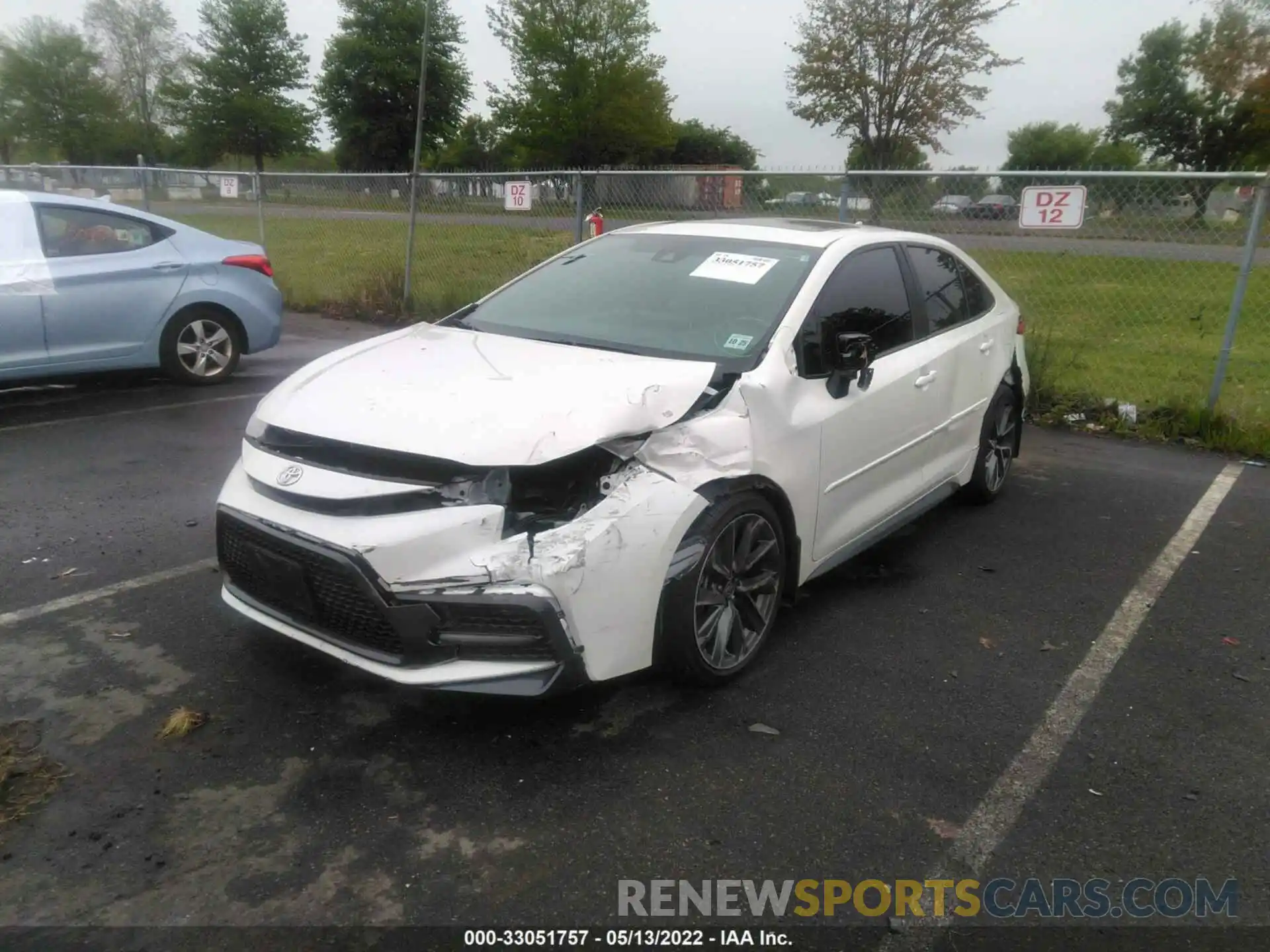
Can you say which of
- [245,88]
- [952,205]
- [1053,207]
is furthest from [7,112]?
[1053,207]

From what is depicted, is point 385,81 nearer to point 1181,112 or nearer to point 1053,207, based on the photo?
point 1181,112

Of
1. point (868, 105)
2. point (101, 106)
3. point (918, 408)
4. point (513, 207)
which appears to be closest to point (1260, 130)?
point (868, 105)

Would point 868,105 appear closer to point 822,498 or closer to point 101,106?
point 822,498

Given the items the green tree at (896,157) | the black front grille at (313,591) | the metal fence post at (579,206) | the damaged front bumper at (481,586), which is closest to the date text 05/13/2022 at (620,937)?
the damaged front bumper at (481,586)

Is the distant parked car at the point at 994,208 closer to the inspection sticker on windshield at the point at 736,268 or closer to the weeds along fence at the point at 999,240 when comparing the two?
the weeds along fence at the point at 999,240

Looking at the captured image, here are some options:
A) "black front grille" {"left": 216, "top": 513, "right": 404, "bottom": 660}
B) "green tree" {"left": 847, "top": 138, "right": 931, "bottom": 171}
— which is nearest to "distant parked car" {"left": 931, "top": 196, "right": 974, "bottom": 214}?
"black front grille" {"left": 216, "top": 513, "right": 404, "bottom": 660}

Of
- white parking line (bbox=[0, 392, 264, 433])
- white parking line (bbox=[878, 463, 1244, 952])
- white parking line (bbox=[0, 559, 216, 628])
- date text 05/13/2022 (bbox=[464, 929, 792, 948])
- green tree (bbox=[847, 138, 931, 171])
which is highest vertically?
green tree (bbox=[847, 138, 931, 171])

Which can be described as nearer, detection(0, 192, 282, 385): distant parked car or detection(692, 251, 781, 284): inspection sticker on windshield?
detection(692, 251, 781, 284): inspection sticker on windshield

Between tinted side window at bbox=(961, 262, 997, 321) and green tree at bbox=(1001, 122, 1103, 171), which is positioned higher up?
green tree at bbox=(1001, 122, 1103, 171)

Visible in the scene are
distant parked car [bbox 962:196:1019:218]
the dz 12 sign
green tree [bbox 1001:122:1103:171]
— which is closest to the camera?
distant parked car [bbox 962:196:1019:218]

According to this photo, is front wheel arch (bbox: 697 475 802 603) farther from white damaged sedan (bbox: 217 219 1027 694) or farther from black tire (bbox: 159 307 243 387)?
black tire (bbox: 159 307 243 387)

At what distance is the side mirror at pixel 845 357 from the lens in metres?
3.71

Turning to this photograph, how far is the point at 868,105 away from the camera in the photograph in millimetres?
31875

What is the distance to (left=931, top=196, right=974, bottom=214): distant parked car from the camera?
25.3 feet
